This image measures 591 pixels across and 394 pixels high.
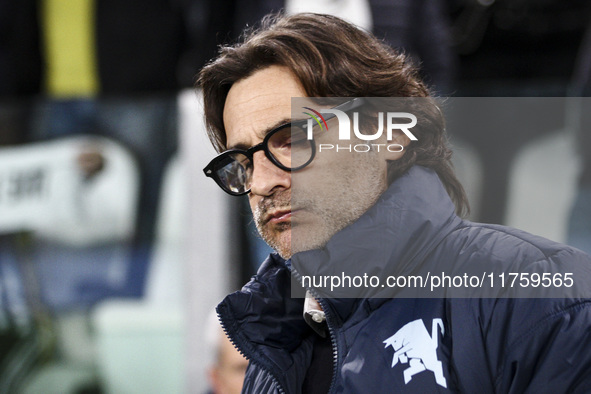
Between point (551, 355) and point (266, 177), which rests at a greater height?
point (266, 177)

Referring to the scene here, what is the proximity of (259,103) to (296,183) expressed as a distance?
14 cm

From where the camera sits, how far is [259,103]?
100 centimetres

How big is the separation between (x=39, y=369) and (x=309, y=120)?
7.06 feet

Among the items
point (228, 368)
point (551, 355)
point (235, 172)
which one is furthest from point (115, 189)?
point (551, 355)

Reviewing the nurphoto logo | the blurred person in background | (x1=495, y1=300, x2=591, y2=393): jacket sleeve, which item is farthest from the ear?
the blurred person in background

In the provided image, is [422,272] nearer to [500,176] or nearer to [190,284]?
[500,176]

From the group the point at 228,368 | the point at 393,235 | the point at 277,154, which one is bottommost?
the point at 228,368

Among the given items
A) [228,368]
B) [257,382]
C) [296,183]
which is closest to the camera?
[296,183]

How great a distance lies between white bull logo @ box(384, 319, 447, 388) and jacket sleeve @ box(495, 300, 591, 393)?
0.07m

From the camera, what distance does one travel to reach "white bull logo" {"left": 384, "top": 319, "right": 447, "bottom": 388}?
0.89m

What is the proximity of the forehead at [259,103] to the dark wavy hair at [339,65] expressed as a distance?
0.04 feet

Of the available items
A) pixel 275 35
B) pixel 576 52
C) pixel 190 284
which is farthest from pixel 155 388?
pixel 576 52

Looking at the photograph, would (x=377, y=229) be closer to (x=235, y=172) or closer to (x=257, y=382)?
(x=235, y=172)

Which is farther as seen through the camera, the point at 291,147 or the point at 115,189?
the point at 115,189
